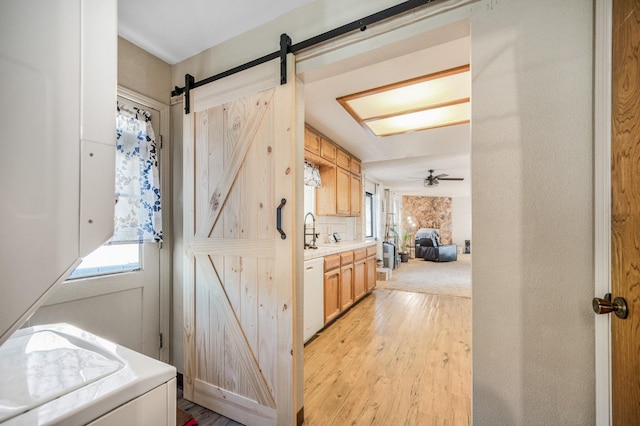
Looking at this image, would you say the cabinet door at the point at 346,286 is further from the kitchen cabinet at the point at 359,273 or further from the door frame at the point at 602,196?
the door frame at the point at 602,196

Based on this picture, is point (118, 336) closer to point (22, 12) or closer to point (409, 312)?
point (22, 12)

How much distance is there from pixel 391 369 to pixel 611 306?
5.79 feet

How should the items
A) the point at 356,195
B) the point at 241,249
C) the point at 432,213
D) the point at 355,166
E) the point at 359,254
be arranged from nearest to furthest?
the point at 241,249
the point at 359,254
the point at 355,166
the point at 356,195
the point at 432,213

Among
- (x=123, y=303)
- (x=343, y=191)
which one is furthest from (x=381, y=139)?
(x=123, y=303)

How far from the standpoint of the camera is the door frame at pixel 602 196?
0.91 metres

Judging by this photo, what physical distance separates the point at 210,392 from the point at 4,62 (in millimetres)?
1968

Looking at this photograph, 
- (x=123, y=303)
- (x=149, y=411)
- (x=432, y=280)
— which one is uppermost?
(x=149, y=411)

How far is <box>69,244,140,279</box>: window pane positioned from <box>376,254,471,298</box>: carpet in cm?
412

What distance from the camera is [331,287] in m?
3.15

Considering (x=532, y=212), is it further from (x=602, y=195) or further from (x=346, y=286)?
(x=346, y=286)

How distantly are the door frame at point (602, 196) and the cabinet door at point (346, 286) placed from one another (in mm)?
2551

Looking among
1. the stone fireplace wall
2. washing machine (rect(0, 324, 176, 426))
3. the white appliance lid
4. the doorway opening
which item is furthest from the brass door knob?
the stone fireplace wall

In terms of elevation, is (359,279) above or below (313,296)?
below

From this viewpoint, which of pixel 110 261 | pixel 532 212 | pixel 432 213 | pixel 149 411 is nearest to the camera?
pixel 149 411
